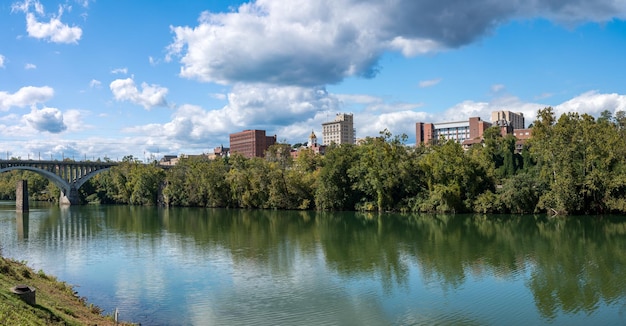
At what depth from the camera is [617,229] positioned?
43969mm

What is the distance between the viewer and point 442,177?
67500 millimetres

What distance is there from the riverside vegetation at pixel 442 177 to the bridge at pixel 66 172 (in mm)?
26457

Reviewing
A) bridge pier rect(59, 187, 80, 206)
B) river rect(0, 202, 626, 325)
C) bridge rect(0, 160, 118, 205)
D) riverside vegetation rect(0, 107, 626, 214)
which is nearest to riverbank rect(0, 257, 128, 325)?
river rect(0, 202, 626, 325)

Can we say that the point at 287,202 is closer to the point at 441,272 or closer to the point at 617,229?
the point at 617,229

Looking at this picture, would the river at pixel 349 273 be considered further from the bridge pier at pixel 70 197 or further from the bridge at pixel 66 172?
the bridge pier at pixel 70 197

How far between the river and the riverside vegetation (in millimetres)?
11985

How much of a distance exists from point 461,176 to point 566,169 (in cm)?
1302

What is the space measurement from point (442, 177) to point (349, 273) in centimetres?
4447

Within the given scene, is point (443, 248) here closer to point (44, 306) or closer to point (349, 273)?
point (349, 273)

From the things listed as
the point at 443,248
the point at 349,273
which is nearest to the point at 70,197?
the point at 443,248

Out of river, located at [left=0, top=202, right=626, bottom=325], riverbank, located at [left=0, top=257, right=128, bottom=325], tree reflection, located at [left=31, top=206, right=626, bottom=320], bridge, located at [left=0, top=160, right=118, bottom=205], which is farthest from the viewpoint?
bridge, located at [left=0, top=160, right=118, bottom=205]

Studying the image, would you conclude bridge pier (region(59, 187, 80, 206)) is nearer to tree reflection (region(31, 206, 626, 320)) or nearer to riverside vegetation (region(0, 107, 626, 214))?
riverside vegetation (region(0, 107, 626, 214))

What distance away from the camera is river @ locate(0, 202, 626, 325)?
1859cm

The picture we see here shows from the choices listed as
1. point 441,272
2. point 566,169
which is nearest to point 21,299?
point 441,272
